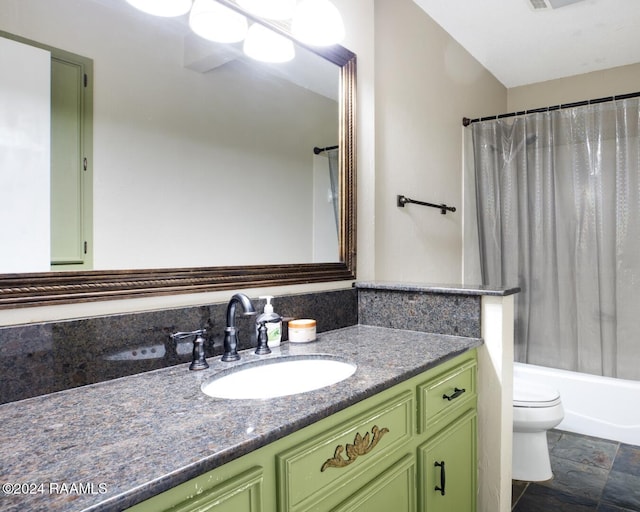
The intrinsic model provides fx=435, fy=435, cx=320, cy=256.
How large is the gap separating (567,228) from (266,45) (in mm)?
1973

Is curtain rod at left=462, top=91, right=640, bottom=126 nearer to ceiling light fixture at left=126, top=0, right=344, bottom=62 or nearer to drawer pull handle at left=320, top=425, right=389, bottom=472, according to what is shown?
ceiling light fixture at left=126, top=0, right=344, bottom=62

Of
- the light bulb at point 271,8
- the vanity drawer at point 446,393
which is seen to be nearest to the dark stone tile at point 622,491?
the vanity drawer at point 446,393

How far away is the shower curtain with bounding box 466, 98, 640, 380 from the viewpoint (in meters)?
2.34

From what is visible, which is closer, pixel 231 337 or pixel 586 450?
pixel 231 337

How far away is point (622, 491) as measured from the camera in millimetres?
1856

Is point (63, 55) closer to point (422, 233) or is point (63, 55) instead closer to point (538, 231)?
point (422, 233)

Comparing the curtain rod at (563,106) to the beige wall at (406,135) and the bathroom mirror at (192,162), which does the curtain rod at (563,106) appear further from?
the bathroom mirror at (192,162)

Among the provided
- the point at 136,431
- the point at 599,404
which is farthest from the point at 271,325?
the point at 599,404

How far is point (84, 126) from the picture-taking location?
102 centimetres

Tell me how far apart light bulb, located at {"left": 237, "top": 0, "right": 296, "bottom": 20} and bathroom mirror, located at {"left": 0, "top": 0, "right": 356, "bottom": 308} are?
0.06 meters

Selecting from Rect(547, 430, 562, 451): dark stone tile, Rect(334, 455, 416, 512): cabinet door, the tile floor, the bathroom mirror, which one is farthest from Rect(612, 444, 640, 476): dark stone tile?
the bathroom mirror

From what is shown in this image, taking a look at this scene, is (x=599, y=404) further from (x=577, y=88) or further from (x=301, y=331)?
(x=577, y=88)

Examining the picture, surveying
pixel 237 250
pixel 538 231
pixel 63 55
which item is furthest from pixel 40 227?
pixel 538 231

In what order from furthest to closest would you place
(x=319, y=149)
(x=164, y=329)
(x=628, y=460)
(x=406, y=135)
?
1. (x=406, y=135)
2. (x=628, y=460)
3. (x=319, y=149)
4. (x=164, y=329)
